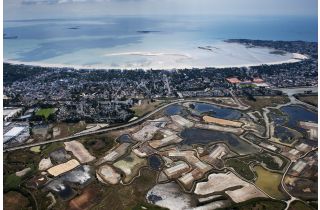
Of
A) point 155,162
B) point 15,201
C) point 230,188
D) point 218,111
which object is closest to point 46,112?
point 15,201

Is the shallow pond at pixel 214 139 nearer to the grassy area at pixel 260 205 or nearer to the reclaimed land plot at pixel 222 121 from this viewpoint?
the reclaimed land plot at pixel 222 121

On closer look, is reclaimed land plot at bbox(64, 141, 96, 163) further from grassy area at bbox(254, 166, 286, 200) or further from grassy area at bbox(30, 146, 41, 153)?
grassy area at bbox(254, 166, 286, 200)

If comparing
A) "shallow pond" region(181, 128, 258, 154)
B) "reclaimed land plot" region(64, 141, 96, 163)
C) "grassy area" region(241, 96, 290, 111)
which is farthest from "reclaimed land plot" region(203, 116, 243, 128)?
"reclaimed land plot" region(64, 141, 96, 163)

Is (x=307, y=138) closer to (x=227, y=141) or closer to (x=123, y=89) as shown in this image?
(x=227, y=141)

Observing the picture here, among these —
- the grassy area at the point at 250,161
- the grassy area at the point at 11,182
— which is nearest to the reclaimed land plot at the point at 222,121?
the grassy area at the point at 250,161

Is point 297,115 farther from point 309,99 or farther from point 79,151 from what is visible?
point 79,151
